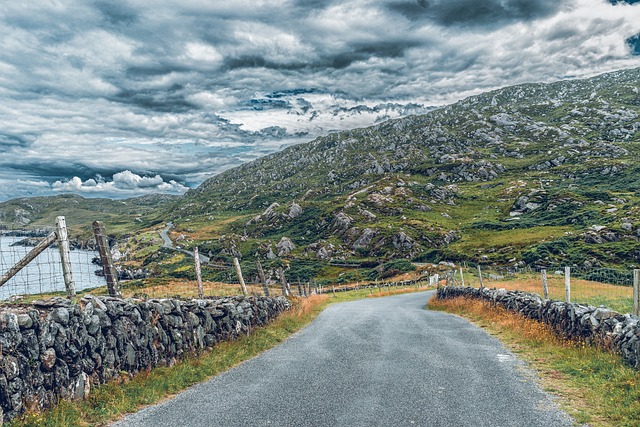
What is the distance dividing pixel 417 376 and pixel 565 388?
3.59 metres

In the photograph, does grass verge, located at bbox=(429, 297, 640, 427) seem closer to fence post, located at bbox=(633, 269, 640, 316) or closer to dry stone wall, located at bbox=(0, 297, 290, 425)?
fence post, located at bbox=(633, 269, 640, 316)

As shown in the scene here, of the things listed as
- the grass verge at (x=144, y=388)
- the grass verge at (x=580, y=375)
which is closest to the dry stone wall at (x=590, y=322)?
the grass verge at (x=580, y=375)

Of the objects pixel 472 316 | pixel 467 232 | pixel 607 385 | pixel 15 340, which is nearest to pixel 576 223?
pixel 467 232

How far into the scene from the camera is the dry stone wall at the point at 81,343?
25.5ft

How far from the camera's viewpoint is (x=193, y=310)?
1421cm

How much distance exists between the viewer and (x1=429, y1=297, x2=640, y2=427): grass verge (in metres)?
8.31

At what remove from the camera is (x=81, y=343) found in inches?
362

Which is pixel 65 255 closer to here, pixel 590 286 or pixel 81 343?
pixel 81 343

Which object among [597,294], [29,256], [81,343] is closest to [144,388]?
[81,343]

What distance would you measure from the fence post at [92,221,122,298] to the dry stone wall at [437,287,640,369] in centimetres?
1434

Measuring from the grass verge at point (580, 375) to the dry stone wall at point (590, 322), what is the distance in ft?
1.05

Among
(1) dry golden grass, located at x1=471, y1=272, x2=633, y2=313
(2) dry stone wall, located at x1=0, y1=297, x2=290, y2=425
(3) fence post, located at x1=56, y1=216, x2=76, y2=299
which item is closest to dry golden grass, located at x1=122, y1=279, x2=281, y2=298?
(2) dry stone wall, located at x1=0, y1=297, x2=290, y2=425

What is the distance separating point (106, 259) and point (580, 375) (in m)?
13.7

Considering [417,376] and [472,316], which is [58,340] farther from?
[472,316]
